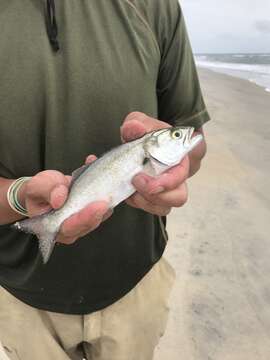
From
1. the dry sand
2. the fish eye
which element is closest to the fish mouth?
the fish eye

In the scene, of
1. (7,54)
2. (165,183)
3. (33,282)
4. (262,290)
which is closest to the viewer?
(165,183)

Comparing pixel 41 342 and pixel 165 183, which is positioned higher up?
pixel 165 183

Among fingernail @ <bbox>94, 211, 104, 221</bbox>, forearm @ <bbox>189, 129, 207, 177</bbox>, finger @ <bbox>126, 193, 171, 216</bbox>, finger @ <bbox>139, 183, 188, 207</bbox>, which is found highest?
fingernail @ <bbox>94, 211, 104, 221</bbox>

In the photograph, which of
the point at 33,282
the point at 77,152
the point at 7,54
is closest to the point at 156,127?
the point at 77,152

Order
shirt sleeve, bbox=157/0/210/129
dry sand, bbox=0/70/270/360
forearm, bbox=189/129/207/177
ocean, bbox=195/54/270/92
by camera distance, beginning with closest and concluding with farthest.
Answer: shirt sleeve, bbox=157/0/210/129 → forearm, bbox=189/129/207/177 → dry sand, bbox=0/70/270/360 → ocean, bbox=195/54/270/92

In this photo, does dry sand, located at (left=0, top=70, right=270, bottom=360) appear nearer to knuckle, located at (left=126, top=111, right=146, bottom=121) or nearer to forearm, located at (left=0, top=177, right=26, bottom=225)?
forearm, located at (left=0, top=177, right=26, bottom=225)

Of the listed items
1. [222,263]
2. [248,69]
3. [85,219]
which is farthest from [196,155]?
[248,69]

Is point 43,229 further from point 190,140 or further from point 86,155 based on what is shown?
point 190,140

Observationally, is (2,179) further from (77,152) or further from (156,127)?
(156,127)
